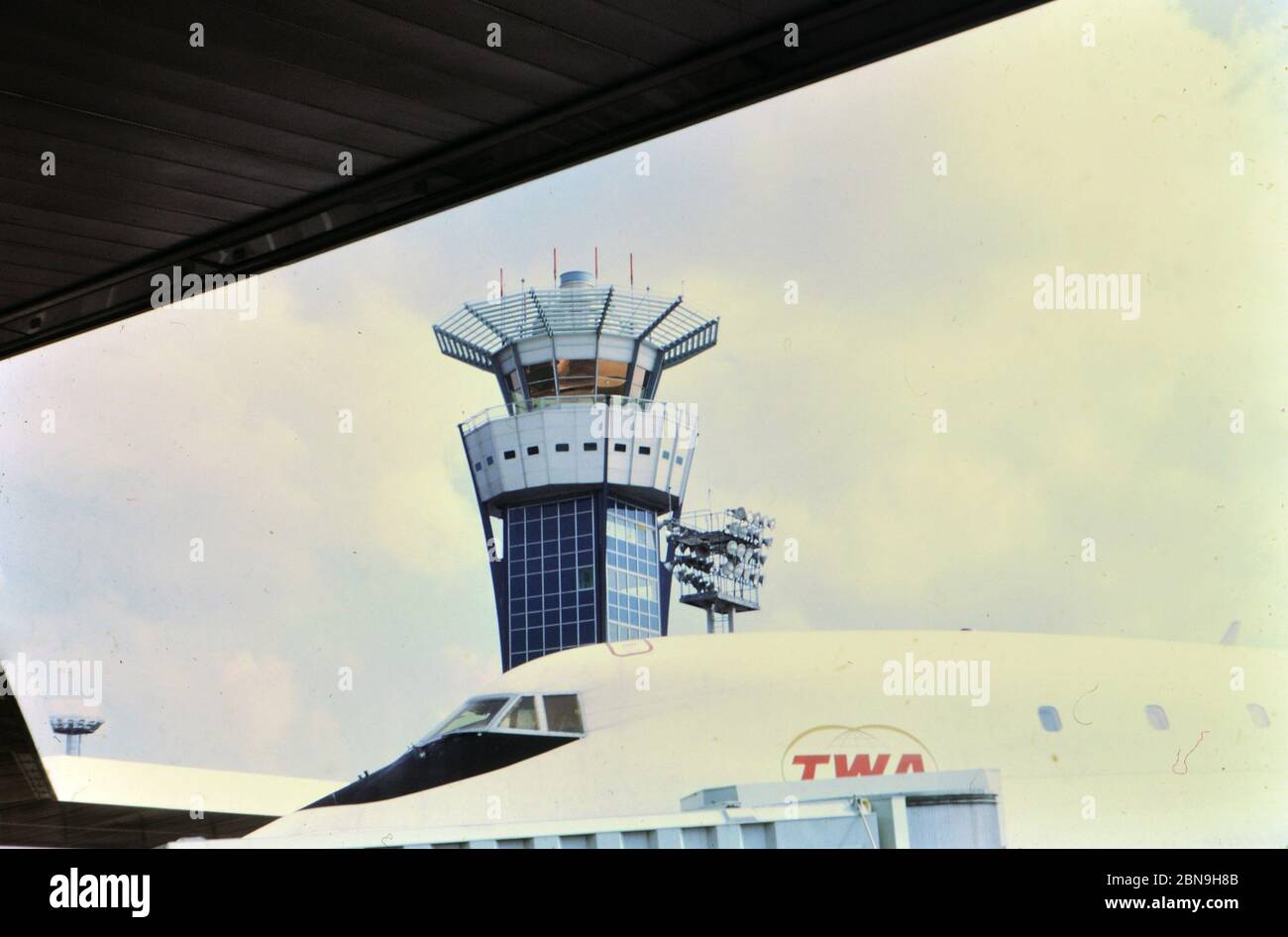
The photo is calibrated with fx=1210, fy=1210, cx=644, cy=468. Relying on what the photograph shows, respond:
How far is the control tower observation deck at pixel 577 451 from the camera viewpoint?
3519 centimetres

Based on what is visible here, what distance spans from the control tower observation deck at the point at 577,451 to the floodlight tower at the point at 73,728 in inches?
800

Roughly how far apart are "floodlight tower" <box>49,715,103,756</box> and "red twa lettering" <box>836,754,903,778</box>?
11876mm

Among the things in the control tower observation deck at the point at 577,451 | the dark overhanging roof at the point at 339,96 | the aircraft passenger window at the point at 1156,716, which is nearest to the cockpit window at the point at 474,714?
the dark overhanging roof at the point at 339,96

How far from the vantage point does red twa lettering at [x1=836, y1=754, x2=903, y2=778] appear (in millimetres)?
6168

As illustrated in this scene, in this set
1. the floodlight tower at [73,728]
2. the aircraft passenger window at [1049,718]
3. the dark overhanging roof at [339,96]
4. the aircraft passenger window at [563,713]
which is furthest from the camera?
A: the floodlight tower at [73,728]

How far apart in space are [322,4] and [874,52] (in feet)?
Result: 3.86

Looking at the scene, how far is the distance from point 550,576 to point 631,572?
2476 mm

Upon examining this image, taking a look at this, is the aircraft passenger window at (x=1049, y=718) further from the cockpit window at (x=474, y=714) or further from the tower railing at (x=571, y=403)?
the tower railing at (x=571, y=403)

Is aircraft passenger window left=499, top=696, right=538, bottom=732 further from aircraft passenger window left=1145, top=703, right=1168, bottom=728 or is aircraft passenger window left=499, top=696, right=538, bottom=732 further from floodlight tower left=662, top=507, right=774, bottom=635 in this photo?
floodlight tower left=662, top=507, right=774, bottom=635

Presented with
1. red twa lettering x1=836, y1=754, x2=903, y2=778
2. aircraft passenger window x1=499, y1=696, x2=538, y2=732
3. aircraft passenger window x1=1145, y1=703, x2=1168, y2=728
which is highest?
aircraft passenger window x1=499, y1=696, x2=538, y2=732

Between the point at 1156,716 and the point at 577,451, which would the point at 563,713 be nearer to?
the point at 1156,716

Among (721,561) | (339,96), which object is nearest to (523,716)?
(339,96)

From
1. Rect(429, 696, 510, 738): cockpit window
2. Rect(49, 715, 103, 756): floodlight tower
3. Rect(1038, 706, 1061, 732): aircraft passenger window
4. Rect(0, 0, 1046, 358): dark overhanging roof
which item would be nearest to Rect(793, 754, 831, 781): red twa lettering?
Rect(1038, 706, 1061, 732): aircraft passenger window

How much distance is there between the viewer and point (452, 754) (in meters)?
6.30
